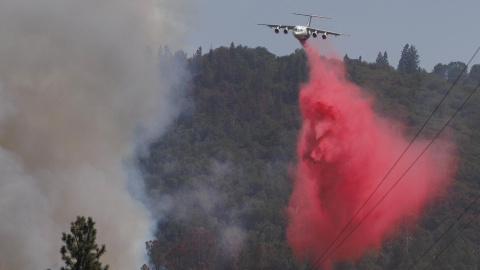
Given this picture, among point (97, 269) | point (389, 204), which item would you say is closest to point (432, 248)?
point (389, 204)

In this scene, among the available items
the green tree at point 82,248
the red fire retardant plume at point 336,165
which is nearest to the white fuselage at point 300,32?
the red fire retardant plume at point 336,165

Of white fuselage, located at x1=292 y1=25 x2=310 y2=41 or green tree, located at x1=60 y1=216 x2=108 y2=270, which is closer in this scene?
green tree, located at x1=60 y1=216 x2=108 y2=270

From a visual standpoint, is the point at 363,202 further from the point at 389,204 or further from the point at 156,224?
the point at 156,224

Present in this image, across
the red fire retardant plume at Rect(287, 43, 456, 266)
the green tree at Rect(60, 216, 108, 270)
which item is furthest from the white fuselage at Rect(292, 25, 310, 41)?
the green tree at Rect(60, 216, 108, 270)

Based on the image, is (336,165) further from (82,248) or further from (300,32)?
(82,248)

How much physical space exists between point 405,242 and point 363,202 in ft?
194

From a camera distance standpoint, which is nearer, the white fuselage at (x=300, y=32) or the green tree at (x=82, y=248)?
the green tree at (x=82, y=248)

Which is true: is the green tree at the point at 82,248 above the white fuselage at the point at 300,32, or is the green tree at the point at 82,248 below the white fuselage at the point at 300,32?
below

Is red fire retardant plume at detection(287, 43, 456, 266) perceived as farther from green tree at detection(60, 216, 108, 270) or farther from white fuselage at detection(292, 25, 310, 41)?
green tree at detection(60, 216, 108, 270)

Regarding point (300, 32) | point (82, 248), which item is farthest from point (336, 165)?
point (82, 248)

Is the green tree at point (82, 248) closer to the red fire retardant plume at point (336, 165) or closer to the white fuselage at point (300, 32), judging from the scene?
the white fuselage at point (300, 32)

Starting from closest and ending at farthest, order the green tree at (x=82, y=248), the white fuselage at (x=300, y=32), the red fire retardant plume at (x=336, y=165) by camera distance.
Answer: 1. the green tree at (x=82, y=248)
2. the white fuselage at (x=300, y=32)
3. the red fire retardant plume at (x=336, y=165)

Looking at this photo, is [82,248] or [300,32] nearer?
[82,248]

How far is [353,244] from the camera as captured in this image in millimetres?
157000
